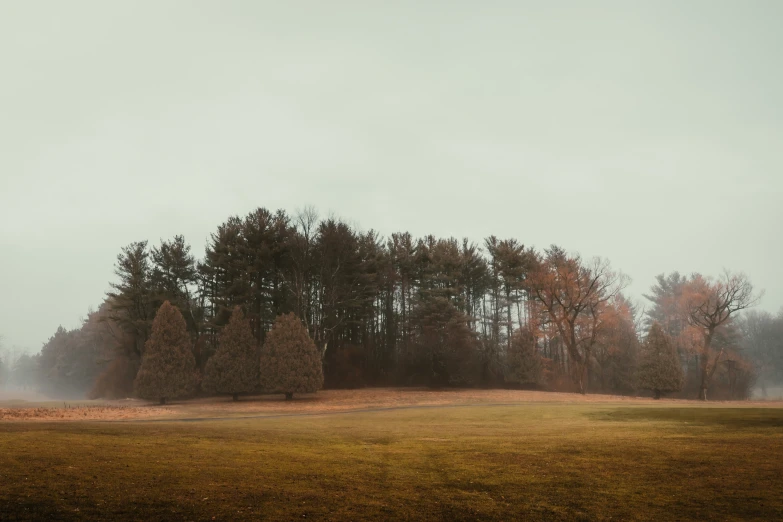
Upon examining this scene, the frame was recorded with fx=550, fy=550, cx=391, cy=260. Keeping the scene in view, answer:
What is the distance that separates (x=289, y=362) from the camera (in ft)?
138

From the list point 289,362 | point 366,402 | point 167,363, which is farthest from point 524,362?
point 167,363

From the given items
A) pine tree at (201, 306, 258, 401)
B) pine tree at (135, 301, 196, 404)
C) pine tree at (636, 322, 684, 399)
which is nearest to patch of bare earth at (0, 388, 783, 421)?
pine tree at (201, 306, 258, 401)

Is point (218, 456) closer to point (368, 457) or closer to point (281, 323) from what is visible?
point (368, 457)

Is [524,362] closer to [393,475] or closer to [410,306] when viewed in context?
[410,306]

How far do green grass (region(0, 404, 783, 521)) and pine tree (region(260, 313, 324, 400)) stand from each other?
24.2 meters

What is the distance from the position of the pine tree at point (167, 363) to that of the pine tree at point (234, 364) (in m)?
1.80

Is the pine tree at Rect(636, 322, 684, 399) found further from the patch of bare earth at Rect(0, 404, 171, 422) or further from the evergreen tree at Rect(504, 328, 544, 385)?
the patch of bare earth at Rect(0, 404, 171, 422)

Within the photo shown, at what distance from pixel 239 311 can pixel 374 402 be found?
46.4 feet

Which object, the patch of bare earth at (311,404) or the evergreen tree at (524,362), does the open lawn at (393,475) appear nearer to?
the patch of bare earth at (311,404)

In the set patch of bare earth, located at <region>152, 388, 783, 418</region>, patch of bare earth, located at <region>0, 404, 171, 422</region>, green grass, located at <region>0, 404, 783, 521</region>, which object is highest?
green grass, located at <region>0, 404, 783, 521</region>

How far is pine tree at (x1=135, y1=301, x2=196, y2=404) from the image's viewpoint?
42938 mm

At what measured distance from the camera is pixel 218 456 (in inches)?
508

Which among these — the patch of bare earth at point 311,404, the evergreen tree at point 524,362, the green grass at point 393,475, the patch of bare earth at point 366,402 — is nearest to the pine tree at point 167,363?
the patch of bare earth at point 311,404

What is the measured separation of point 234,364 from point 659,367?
3544 cm
